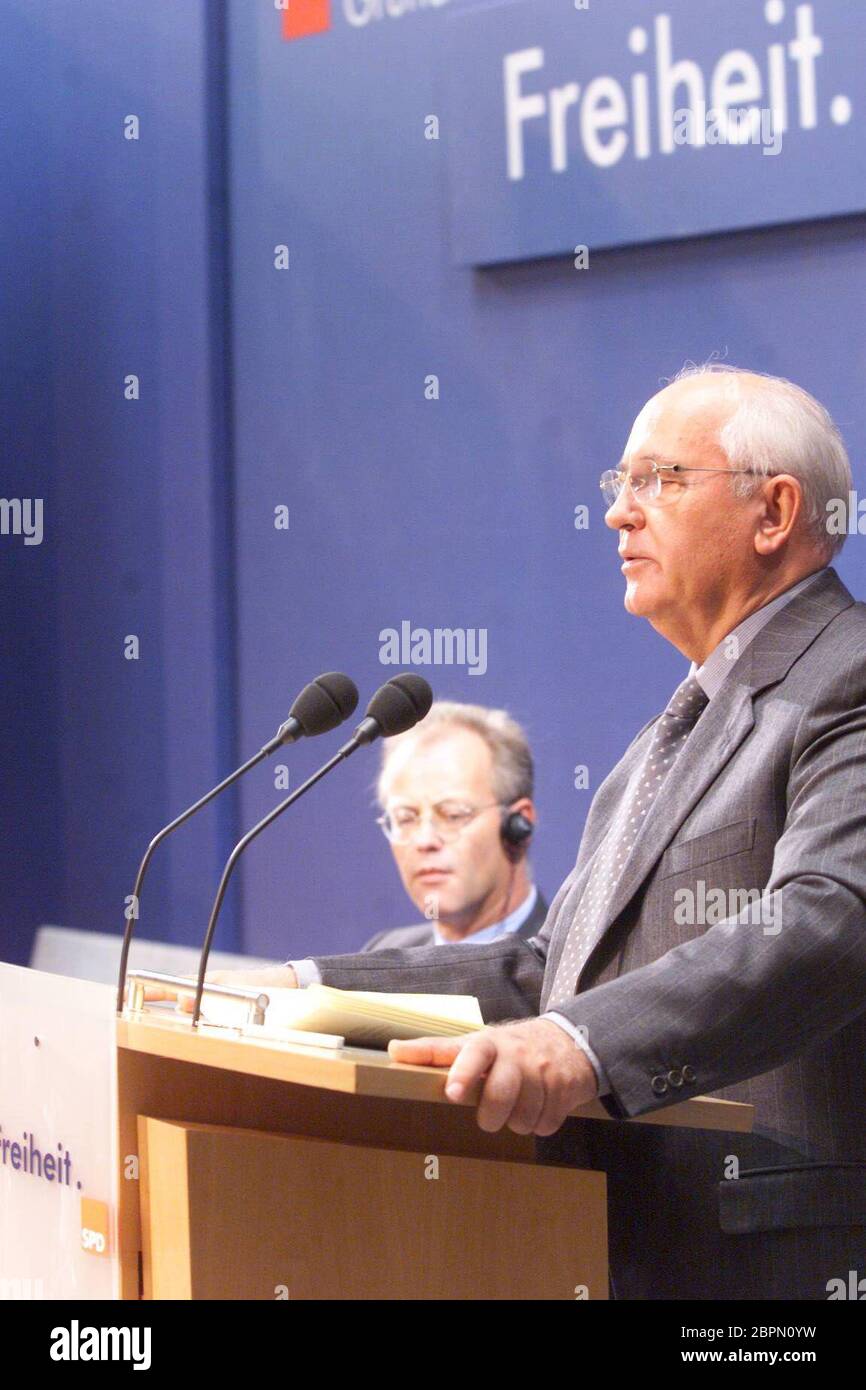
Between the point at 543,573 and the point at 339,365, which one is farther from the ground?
the point at 339,365

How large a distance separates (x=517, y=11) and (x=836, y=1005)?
3.18 meters

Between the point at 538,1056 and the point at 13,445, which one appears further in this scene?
the point at 13,445

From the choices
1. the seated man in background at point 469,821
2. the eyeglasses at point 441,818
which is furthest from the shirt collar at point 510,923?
the eyeglasses at point 441,818

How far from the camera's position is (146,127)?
17.9 ft

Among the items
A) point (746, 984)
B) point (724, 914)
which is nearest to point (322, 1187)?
point (746, 984)

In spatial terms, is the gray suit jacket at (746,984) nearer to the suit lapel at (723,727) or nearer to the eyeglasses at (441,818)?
the suit lapel at (723,727)

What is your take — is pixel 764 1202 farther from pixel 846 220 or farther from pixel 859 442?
pixel 846 220

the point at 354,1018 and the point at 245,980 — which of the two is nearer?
the point at 354,1018

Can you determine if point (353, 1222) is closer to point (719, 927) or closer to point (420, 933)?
point (719, 927)

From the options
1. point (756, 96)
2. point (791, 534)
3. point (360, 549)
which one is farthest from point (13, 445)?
point (791, 534)

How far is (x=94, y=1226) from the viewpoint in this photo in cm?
178

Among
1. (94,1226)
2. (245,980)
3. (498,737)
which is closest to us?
(94,1226)

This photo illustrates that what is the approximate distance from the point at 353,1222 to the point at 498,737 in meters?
2.75

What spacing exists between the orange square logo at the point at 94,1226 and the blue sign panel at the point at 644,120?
2.77m
